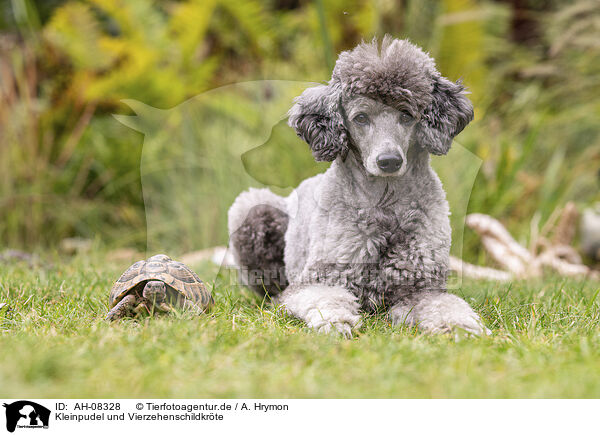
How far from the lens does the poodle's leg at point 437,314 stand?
286 cm

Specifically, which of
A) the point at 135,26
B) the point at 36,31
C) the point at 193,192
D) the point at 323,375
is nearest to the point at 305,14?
the point at 135,26

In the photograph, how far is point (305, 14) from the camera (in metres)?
9.35

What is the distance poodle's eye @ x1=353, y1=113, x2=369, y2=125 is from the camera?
3003 millimetres

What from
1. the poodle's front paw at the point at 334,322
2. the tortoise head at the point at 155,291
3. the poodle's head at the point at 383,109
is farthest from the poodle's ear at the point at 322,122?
the tortoise head at the point at 155,291

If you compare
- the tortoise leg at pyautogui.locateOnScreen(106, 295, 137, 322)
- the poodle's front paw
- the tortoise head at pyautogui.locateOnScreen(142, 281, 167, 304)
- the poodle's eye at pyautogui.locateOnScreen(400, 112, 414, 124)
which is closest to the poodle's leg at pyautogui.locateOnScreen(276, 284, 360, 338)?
the poodle's front paw

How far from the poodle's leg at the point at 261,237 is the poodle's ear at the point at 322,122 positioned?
28.1 inches

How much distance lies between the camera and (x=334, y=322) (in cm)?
287

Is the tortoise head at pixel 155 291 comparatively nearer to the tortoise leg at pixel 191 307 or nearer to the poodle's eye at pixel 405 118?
the tortoise leg at pixel 191 307

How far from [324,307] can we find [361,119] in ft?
3.15

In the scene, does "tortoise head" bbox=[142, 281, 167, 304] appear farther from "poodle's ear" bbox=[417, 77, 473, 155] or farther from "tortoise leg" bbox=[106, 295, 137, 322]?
"poodle's ear" bbox=[417, 77, 473, 155]
